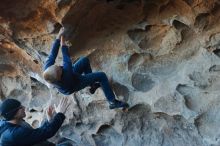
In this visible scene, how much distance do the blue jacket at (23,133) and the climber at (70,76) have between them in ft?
1.18

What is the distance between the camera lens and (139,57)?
359cm

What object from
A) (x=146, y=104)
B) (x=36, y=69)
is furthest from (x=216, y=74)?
(x=36, y=69)

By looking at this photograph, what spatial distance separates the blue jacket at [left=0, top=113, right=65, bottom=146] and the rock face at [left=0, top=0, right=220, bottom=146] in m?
0.99

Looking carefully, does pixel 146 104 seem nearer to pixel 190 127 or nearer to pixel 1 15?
pixel 190 127

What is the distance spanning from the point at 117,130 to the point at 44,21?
3.63 ft

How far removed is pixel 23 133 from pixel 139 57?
1.29 metres

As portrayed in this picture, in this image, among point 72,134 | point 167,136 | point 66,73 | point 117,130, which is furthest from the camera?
point 72,134

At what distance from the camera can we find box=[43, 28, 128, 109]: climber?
3.00 metres

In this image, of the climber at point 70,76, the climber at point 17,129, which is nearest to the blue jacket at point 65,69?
the climber at point 70,76

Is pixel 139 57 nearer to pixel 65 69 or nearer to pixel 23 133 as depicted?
pixel 65 69

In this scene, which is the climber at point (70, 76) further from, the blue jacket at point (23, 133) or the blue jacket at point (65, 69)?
the blue jacket at point (23, 133)

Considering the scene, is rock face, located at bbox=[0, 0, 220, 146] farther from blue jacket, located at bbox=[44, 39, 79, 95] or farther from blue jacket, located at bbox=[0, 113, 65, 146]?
blue jacket, located at bbox=[0, 113, 65, 146]

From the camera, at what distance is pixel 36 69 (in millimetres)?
4113

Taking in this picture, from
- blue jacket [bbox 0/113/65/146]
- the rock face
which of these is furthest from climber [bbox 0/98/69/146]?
the rock face
